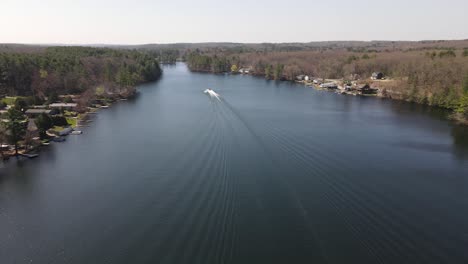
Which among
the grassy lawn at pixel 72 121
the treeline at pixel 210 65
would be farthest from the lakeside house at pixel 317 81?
the grassy lawn at pixel 72 121

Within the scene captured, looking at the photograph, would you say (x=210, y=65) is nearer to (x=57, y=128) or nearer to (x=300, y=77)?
(x=300, y=77)

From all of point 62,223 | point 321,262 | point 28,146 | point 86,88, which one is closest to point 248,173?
point 321,262

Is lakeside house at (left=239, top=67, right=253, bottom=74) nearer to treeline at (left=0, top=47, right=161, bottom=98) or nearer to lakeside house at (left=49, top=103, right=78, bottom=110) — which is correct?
treeline at (left=0, top=47, right=161, bottom=98)

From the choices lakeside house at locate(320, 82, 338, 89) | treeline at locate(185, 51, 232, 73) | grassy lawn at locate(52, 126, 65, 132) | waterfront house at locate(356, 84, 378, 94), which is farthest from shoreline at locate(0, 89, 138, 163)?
treeline at locate(185, 51, 232, 73)

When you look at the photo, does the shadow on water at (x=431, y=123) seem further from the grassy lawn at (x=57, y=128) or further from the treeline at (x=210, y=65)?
the treeline at (x=210, y=65)

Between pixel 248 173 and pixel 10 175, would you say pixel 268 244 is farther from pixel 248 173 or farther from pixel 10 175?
pixel 10 175

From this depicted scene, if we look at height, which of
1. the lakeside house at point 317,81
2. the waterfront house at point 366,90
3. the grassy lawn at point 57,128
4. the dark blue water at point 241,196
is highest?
the lakeside house at point 317,81

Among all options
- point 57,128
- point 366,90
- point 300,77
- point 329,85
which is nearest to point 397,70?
point 366,90
